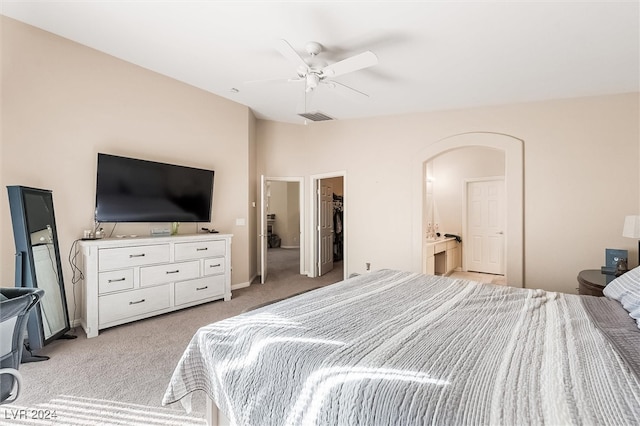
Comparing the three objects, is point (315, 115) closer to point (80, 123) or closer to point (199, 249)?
point (199, 249)

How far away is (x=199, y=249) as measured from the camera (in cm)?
385

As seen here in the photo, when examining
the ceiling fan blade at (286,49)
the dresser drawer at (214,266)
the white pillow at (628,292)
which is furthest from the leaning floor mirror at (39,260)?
the white pillow at (628,292)

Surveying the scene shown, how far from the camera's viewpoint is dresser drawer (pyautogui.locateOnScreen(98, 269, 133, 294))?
3055 millimetres

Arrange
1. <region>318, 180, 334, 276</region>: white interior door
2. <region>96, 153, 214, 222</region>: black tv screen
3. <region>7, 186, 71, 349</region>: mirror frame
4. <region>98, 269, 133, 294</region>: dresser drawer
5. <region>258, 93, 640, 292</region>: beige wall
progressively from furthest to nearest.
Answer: <region>318, 180, 334, 276</region>: white interior door
<region>258, 93, 640, 292</region>: beige wall
<region>96, 153, 214, 222</region>: black tv screen
<region>98, 269, 133, 294</region>: dresser drawer
<region>7, 186, 71, 349</region>: mirror frame

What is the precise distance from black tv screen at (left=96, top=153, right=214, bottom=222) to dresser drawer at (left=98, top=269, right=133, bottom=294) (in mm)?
593

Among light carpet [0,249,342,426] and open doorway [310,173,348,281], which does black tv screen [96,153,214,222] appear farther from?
open doorway [310,173,348,281]

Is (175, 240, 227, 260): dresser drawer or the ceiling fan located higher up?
the ceiling fan

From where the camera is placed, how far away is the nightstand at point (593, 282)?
2.81 metres

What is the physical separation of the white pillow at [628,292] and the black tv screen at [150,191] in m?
4.16

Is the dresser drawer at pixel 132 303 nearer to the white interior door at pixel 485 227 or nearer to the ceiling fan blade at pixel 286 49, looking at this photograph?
the ceiling fan blade at pixel 286 49

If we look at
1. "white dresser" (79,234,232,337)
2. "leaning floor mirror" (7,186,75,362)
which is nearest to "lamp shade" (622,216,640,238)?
"white dresser" (79,234,232,337)

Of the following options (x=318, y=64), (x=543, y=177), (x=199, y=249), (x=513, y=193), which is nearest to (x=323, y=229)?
(x=199, y=249)

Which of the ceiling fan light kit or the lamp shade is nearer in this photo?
the ceiling fan light kit

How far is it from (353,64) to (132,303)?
326 centimetres
